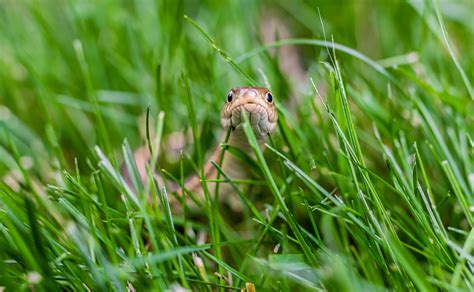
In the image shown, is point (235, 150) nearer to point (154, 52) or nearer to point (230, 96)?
point (230, 96)

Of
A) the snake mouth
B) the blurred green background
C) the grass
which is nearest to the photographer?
the grass

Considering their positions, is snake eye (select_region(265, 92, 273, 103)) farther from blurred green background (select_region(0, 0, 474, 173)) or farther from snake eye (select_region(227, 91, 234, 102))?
blurred green background (select_region(0, 0, 474, 173))

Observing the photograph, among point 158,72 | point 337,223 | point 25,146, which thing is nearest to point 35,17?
point 25,146

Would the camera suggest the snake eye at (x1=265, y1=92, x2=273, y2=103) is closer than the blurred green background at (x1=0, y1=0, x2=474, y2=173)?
Yes

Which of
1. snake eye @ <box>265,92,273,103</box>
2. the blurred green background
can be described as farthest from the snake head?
the blurred green background

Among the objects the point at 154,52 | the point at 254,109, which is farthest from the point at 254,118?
the point at 154,52

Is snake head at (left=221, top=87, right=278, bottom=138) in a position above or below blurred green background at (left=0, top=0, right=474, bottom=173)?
below

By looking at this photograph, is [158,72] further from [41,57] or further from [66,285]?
[41,57]

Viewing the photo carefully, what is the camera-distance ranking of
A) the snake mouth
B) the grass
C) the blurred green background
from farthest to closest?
the blurred green background → the snake mouth → the grass

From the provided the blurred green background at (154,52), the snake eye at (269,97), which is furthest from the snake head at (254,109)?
the blurred green background at (154,52)
